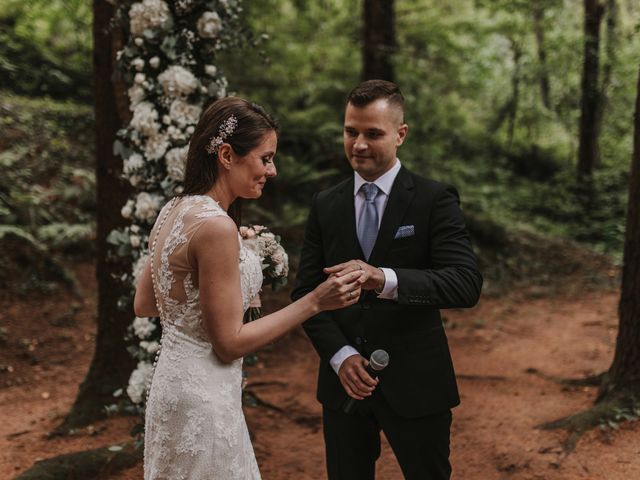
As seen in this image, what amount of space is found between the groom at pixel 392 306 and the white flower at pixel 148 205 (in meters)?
1.64

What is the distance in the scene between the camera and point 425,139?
11.8 m

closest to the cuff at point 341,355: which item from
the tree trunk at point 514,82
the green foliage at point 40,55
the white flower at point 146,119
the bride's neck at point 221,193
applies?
the bride's neck at point 221,193

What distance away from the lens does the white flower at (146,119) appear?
4.10m

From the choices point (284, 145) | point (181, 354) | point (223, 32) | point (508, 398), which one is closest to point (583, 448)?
point (508, 398)

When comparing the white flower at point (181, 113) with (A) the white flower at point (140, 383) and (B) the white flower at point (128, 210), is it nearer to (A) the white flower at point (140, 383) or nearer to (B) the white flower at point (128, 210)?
(B) the white flower at point (128, 210)

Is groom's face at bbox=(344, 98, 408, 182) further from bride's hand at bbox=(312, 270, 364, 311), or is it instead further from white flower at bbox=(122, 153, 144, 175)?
white flower at bbox=(122, 153, 144, 175)

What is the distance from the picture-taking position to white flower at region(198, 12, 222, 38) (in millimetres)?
4121

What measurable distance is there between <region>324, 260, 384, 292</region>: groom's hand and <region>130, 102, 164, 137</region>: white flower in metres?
2.11

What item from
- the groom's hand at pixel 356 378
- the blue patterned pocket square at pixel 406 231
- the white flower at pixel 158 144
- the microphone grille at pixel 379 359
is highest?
the white flower at pixel 158 144

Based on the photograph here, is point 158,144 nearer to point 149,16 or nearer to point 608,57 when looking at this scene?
point 149,16

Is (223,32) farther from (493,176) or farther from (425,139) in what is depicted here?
(493,176)

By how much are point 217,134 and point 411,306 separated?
1.15 meters

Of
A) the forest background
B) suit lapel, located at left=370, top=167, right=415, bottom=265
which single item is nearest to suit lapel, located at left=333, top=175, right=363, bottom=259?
suit lapel, located at left=370, top=167, right=415, bottom=265

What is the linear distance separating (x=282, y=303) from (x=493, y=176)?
963 cm
